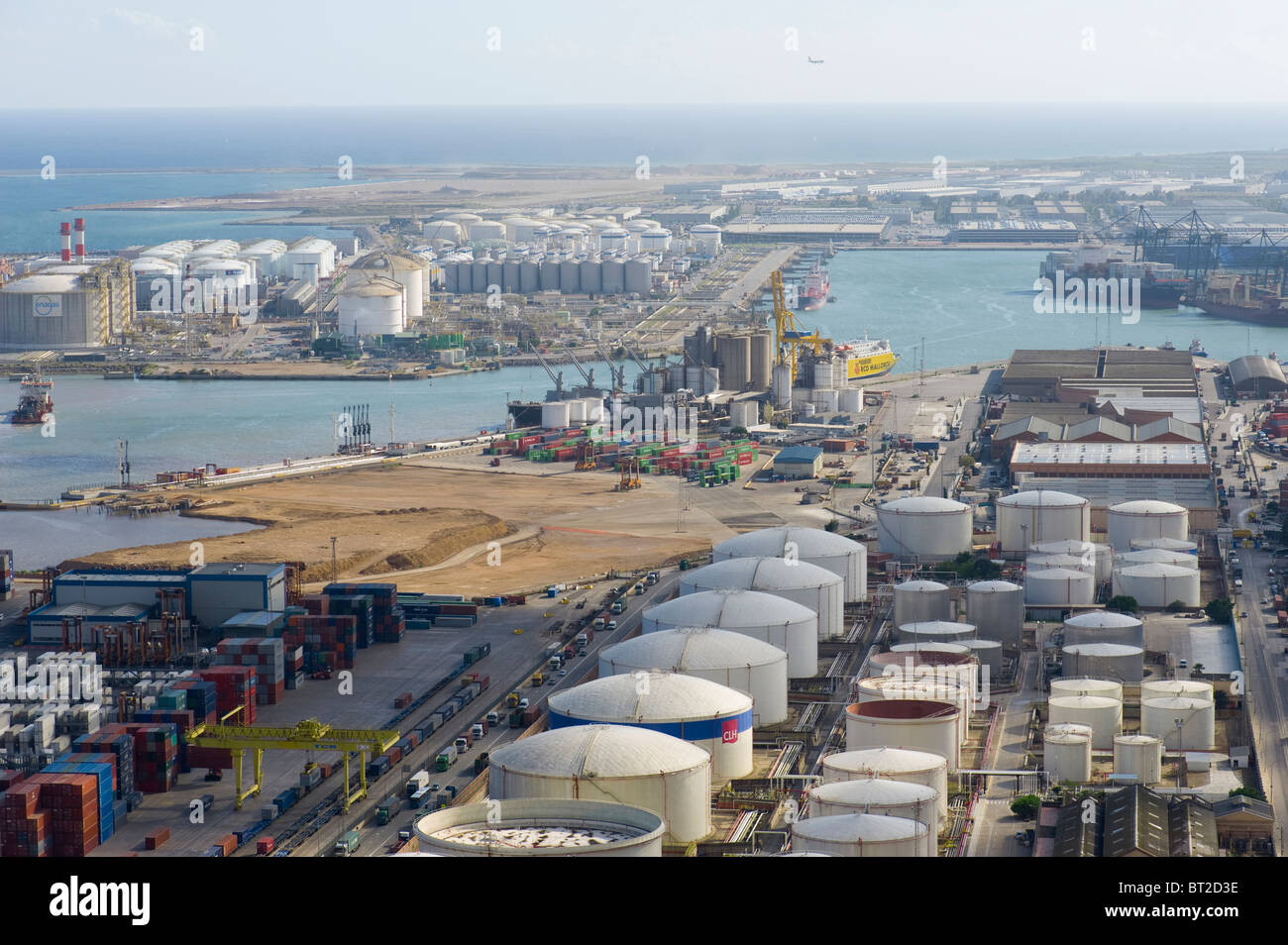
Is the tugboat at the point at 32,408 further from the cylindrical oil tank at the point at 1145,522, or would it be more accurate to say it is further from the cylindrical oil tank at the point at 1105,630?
the cylindrical oil tank at the point at 1105,630

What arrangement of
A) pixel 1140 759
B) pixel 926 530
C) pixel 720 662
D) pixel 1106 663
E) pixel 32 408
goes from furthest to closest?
pixel 32 408, pixel 926 530, pixel 1106 663, pixel 720 662, pixel 1140 759

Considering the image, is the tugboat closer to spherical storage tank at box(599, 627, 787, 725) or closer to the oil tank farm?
spherical storage tank at box(599, 627, 787, 725)

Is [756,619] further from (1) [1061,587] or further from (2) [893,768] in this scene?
(1) [1061,587]

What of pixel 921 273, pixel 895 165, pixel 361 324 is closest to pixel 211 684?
pixel 361 324

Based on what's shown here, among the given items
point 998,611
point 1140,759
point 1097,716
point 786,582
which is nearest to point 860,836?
point 1140,759

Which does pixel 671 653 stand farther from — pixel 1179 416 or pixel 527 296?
pixel 527 296

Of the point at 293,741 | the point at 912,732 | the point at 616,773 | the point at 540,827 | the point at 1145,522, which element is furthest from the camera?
the point at 1145,522
